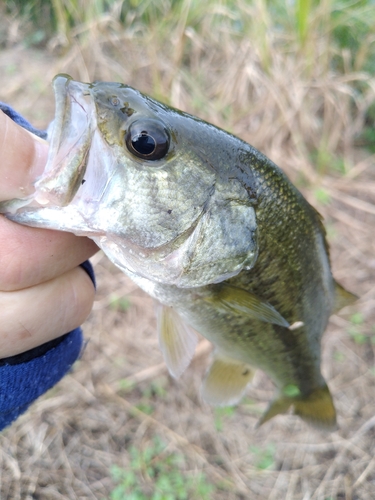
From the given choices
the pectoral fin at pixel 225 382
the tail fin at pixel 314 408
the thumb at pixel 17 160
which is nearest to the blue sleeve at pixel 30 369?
the thumb at pixel 17 160

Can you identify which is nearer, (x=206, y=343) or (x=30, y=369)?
(x=30, y=369)

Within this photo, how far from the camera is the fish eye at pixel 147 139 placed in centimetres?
92

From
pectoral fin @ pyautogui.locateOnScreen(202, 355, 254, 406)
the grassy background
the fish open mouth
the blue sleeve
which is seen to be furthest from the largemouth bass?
the grassy background

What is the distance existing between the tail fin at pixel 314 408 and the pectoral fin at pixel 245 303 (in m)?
0.65

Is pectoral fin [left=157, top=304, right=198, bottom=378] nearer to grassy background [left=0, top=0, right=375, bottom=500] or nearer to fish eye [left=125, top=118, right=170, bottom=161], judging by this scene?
fish eye [left=125, top=118, right=170, bottom=161]

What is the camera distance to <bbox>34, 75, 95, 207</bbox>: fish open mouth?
825 mm

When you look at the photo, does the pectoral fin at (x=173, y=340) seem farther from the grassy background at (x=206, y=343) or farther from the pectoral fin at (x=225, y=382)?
the grassy background at (x=206, y=343)

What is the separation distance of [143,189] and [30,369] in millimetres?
629

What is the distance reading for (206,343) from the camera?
8.50 ft

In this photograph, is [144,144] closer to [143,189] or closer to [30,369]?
[143,189]

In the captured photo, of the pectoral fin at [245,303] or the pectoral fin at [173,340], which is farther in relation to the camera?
the pectoral fin at [173,340]

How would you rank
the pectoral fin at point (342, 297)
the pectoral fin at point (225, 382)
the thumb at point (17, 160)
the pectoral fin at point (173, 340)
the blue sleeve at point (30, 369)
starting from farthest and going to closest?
the pectoral fin at point (225, 382) < the pectoral fin at point (342, 297) < the pectoral fin at point (173, 340) < the blue sleeve at point (30, 369) < the thumb at point (17, 160)

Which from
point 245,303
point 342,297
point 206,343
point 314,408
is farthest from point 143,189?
point 206,343

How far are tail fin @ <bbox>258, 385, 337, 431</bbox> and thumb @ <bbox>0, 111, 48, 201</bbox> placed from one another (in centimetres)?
135
